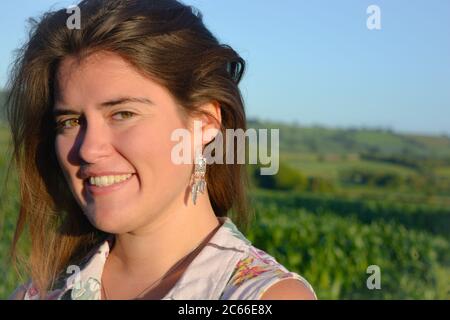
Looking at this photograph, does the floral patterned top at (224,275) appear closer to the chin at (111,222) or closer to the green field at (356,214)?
the chin at (111,222)

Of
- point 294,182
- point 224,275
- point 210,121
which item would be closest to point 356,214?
point 294,182

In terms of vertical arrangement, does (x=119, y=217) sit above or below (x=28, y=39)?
below

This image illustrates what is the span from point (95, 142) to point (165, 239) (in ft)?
1.11

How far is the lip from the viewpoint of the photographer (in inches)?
74.3

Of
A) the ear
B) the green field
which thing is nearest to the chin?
the ear

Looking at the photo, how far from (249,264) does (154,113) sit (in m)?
0.46

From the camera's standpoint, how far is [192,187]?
2.05 meters

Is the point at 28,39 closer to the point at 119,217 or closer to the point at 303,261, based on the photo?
the point at 119,217

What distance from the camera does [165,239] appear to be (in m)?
1.99

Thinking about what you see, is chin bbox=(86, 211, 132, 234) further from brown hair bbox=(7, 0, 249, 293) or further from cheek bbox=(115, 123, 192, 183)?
brown hair bbox=(7, 0, 249, 293)

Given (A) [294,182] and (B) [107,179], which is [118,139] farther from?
(A) [294,182]

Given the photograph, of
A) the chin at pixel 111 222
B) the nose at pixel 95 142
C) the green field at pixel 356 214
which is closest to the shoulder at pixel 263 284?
the chin at pixel 111 222

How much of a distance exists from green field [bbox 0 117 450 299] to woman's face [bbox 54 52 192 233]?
58 centimetres
